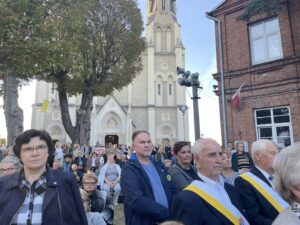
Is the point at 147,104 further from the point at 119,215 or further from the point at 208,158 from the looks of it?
the point at 208,158

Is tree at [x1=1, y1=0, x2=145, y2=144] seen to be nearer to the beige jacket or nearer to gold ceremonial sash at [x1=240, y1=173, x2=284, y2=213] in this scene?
gold ceremonial sash at [x1=240, y1=173, x2=284, y2=213]

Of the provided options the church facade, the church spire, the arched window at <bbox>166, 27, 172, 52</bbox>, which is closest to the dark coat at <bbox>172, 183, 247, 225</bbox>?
the church facade

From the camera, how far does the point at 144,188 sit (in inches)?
131

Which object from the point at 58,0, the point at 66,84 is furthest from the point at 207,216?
the point at 66,84

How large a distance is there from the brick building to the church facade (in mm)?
22874

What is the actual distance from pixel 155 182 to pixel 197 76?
5337 millimetres

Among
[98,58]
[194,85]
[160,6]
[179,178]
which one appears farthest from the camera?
[160,6]

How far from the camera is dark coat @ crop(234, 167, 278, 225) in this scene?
2748 millimetres

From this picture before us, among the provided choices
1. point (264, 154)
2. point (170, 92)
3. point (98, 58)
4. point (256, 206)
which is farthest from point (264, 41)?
point (170, 92)

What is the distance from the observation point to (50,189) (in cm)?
243

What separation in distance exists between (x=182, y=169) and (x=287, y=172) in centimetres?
247

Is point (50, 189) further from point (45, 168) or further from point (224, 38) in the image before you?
point (224, 38)

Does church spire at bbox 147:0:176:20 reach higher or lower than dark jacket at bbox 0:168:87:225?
higher

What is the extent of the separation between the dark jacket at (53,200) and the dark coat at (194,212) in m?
0.93
